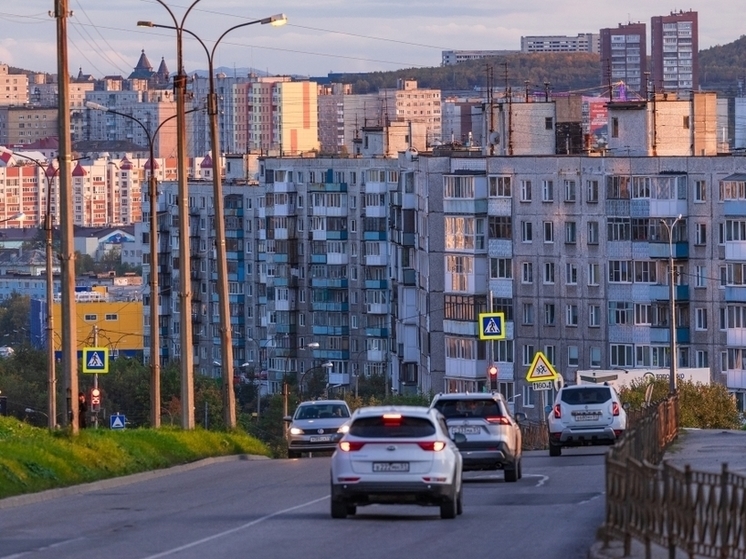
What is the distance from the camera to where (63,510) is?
22.4m

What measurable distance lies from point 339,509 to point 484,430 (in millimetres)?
7006

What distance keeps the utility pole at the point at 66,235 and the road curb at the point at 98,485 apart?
1285 millimetres

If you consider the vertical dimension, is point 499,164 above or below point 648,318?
above

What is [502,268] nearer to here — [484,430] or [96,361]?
[96,361]

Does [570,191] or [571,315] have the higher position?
[570,191]

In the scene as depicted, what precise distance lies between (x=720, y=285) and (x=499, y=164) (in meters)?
13.0

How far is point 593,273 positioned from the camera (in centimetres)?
9306

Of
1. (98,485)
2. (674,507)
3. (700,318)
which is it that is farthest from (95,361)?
(700,318)

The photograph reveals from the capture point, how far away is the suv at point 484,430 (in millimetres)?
27031

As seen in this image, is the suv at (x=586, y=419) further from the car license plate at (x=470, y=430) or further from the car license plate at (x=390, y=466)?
the car license plate at (x=390, y=466)

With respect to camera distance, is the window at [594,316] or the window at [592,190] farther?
the window at [592,190]

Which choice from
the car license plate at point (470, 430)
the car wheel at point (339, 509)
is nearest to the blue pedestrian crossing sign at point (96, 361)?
the car license plate at point (470, 430)

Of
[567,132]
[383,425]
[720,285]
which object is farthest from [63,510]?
[567,132]

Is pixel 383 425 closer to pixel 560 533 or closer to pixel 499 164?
pixel 560 533
